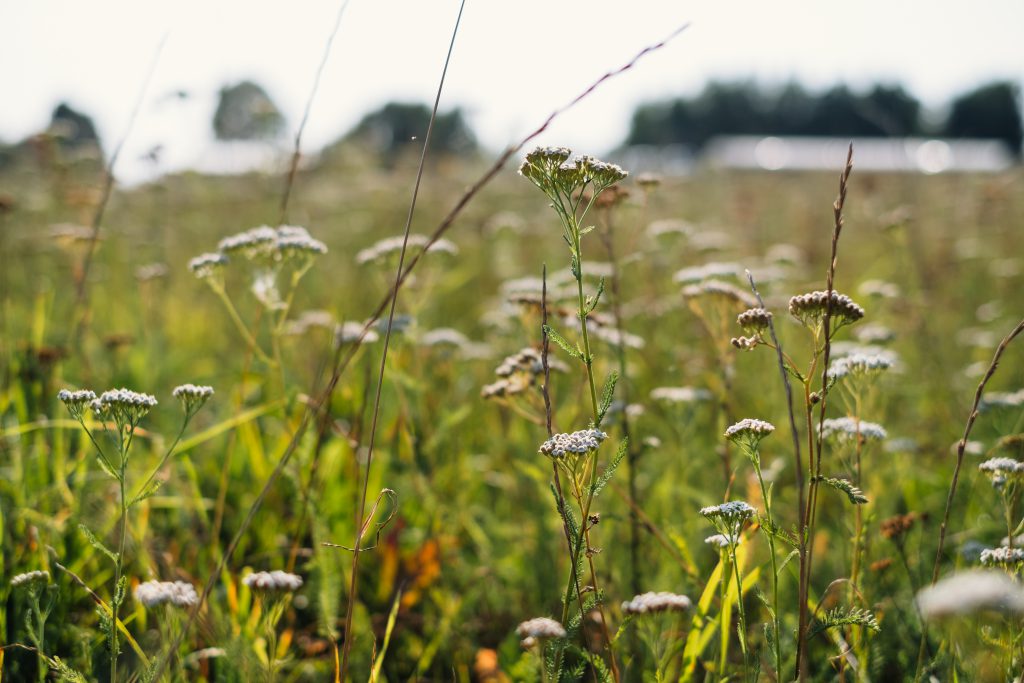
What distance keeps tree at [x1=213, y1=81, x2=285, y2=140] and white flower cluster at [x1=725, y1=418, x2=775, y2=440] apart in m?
6.56

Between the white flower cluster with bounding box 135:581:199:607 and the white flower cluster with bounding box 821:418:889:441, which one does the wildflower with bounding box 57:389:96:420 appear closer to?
the white flower cluster with bounding box 135:581:199:607

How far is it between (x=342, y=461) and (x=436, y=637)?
124 centimetres

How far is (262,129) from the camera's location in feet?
27.2

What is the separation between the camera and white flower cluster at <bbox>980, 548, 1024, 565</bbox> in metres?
1.80

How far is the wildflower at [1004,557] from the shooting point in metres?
1.80

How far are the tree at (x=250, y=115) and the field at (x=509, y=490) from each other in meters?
2.54

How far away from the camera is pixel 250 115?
827 centimetres

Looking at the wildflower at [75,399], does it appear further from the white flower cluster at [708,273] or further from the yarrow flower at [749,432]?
the white flower cluster at [708,273]

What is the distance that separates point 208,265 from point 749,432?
198 cm

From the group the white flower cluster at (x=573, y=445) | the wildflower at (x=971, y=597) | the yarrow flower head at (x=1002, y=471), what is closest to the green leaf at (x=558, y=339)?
the white flower cluster at (x=573, y=445)

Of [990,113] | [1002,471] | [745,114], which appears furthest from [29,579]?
[745,114]

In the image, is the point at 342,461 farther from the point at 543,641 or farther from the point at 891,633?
the point at 891,633

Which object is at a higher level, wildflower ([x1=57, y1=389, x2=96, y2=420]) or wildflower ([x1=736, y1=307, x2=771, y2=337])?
wildflower ([x1=736, y1=307, x2=771, y2=337])

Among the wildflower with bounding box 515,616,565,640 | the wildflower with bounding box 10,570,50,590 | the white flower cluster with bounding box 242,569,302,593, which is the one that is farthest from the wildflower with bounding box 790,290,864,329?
the wildflower with bounding box 10,570,50,590
